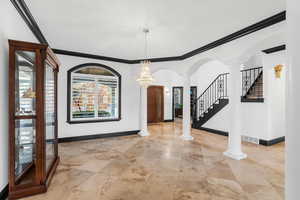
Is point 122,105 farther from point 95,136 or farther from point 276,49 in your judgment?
point 276,49

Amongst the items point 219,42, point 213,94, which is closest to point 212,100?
point 213,94

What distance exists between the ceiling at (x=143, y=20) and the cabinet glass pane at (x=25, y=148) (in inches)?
79.0

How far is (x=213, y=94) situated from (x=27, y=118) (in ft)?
23.8

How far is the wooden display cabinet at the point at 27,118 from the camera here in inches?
82.0

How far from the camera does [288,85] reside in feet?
1.94

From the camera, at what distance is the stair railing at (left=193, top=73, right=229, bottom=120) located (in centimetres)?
684

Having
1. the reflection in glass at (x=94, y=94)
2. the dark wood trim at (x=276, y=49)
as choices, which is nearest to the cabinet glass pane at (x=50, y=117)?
the reflection in glass at (x=94, y=94)

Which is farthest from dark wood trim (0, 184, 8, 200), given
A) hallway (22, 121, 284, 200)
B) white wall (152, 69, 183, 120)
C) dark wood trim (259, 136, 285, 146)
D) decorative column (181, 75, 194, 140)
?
white wall (152, 69, 183, 120)

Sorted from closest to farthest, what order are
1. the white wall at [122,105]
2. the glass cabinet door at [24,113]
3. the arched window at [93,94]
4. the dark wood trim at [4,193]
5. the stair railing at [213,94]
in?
the dark wood trim at [4,193]
the glass cabinet door at [24,113]
the white wall at [122,105]
the arched window at [93,94]
the stair railing at [213,94]

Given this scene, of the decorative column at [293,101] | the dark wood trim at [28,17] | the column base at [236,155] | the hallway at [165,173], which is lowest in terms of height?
the hallway at [165,173]

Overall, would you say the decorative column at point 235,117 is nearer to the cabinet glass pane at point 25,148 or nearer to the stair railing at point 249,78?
the stair railing at point 249,78

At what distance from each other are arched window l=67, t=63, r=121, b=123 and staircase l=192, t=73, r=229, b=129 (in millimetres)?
3869

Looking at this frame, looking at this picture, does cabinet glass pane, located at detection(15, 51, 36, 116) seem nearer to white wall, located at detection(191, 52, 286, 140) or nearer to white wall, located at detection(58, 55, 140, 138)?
white wall, located at detection(58, 55, 140, 138)

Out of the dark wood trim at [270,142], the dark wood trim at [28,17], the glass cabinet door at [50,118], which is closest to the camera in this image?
the dark wood trim at [28,17]
